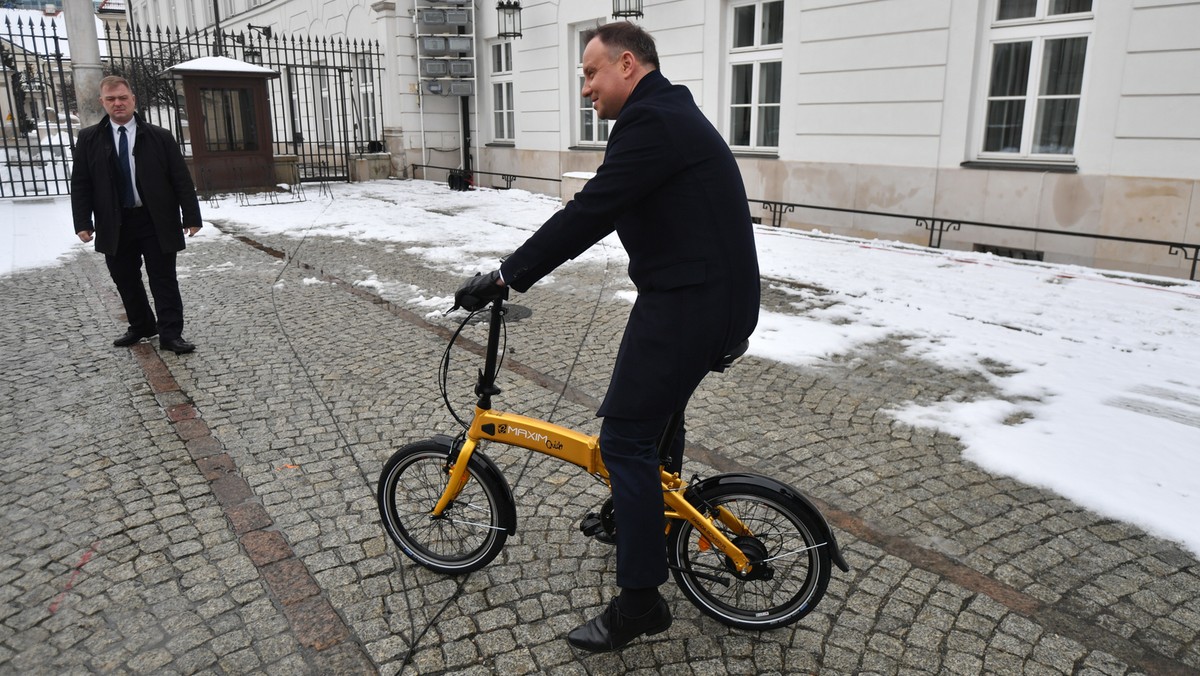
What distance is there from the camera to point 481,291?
249 cm

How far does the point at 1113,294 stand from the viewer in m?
7.68

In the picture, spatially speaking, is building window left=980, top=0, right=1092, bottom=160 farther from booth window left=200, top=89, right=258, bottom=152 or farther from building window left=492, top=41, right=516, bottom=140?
booth window left=200, top=89, right=258, bottom=152

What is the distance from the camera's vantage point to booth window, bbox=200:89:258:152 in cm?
1590

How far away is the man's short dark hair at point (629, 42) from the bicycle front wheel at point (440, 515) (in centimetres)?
147

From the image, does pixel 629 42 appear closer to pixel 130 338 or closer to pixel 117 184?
pixel 117 184

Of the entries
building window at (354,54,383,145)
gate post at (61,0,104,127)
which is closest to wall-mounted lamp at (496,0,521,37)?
building window at (354,54,383,145)

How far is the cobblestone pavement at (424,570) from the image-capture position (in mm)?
2715

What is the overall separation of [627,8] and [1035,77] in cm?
732

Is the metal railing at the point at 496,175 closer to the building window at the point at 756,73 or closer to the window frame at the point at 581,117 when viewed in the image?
the window frame at the point at 581,117

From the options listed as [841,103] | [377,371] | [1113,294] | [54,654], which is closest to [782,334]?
[377,371]

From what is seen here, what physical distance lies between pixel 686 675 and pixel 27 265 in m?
9.77

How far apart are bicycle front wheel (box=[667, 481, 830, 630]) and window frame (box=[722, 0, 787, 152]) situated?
1045 cm

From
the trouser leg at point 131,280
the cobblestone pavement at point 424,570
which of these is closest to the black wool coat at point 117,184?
the trouser leg at point 131,280

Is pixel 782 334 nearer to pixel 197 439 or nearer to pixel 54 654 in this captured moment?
pixel 197 439
